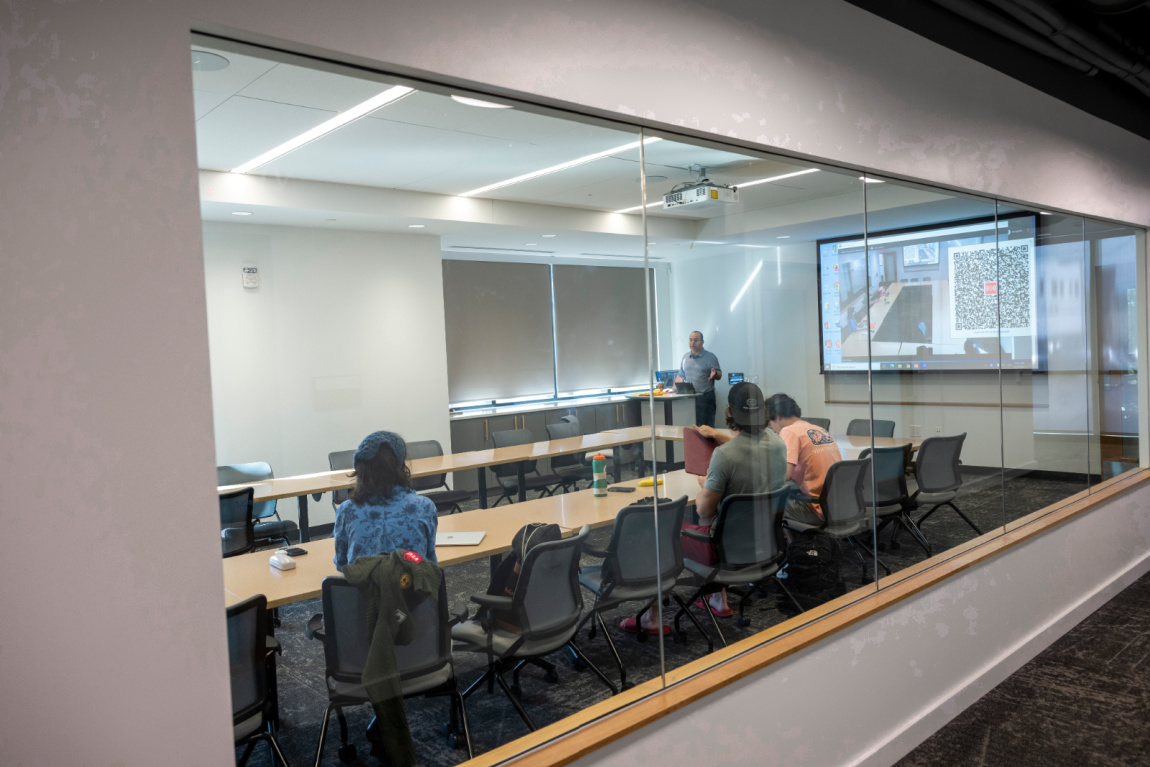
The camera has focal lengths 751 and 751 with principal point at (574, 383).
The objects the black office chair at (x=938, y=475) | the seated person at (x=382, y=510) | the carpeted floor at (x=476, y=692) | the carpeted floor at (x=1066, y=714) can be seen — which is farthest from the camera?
the black office chair at (x=938, y=475)

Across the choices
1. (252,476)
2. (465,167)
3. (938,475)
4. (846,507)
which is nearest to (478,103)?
(465,167)

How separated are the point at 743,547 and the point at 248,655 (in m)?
2.08

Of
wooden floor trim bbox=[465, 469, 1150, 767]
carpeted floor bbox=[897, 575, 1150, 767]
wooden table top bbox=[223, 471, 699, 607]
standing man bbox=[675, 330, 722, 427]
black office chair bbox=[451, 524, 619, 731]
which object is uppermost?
standing man bbox=[675, 330, 722, 427]

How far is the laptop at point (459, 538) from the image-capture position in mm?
2062

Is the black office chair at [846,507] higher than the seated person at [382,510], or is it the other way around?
the seated person at [382,510]

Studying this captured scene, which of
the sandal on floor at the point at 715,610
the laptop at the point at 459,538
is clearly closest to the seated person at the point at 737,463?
the sandal on floor at the point at 715,610

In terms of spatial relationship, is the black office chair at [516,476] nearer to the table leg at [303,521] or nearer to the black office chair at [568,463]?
the black office chair at [568,463]

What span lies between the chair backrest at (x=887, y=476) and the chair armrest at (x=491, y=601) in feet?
6.70

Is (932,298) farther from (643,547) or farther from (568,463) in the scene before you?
(568,463)

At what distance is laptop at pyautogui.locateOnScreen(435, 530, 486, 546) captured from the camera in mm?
2062

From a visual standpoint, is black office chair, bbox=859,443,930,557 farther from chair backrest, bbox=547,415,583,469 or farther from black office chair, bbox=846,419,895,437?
chair backrest, bbox=547,415,583,469

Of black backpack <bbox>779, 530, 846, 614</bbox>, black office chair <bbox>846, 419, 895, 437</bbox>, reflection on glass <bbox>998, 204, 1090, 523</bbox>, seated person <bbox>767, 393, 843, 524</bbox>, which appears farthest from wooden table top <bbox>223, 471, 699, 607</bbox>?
reflection on glass <bbox>998, 204, 1090, 523</bbox>

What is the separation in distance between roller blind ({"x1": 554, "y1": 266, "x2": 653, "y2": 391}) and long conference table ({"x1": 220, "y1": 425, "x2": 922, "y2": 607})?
0.22 metres

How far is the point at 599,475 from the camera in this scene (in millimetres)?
2486
